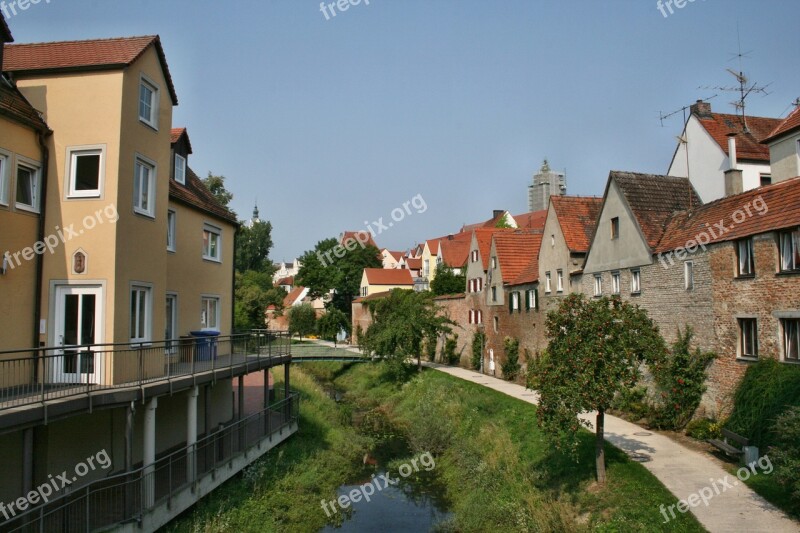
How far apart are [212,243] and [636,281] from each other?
16754mm

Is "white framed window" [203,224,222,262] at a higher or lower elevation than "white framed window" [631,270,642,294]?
higher

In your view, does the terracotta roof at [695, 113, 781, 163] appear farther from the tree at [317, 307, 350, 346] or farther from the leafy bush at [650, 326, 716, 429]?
the tree at [317, 307, 350, 346]

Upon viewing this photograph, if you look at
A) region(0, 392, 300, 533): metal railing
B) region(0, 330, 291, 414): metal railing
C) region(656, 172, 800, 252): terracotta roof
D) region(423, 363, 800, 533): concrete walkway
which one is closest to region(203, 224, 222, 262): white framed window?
region(0, 330, 291, 414): metal railing

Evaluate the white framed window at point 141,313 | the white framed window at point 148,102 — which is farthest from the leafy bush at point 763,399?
the white framed window at point 148,102

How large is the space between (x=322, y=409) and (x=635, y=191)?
696 inches

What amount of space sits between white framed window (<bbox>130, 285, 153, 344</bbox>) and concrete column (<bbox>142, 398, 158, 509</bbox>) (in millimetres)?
2381

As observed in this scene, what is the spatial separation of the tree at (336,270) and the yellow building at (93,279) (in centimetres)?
5547

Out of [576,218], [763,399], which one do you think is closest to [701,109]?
[576,218]

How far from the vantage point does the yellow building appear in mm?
11680

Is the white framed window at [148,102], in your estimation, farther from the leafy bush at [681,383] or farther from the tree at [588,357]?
the leafy bush at [681,383]

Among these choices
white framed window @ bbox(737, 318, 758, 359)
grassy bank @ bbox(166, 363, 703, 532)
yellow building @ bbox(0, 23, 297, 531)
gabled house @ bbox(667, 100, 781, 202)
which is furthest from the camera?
gabled house @ bbox(667, 100, 781, 202)

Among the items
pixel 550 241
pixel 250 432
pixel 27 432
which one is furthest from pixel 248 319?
pixel 27 432

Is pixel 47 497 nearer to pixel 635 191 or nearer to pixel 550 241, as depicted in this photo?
pixel 635 191

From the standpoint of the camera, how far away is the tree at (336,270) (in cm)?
7169
